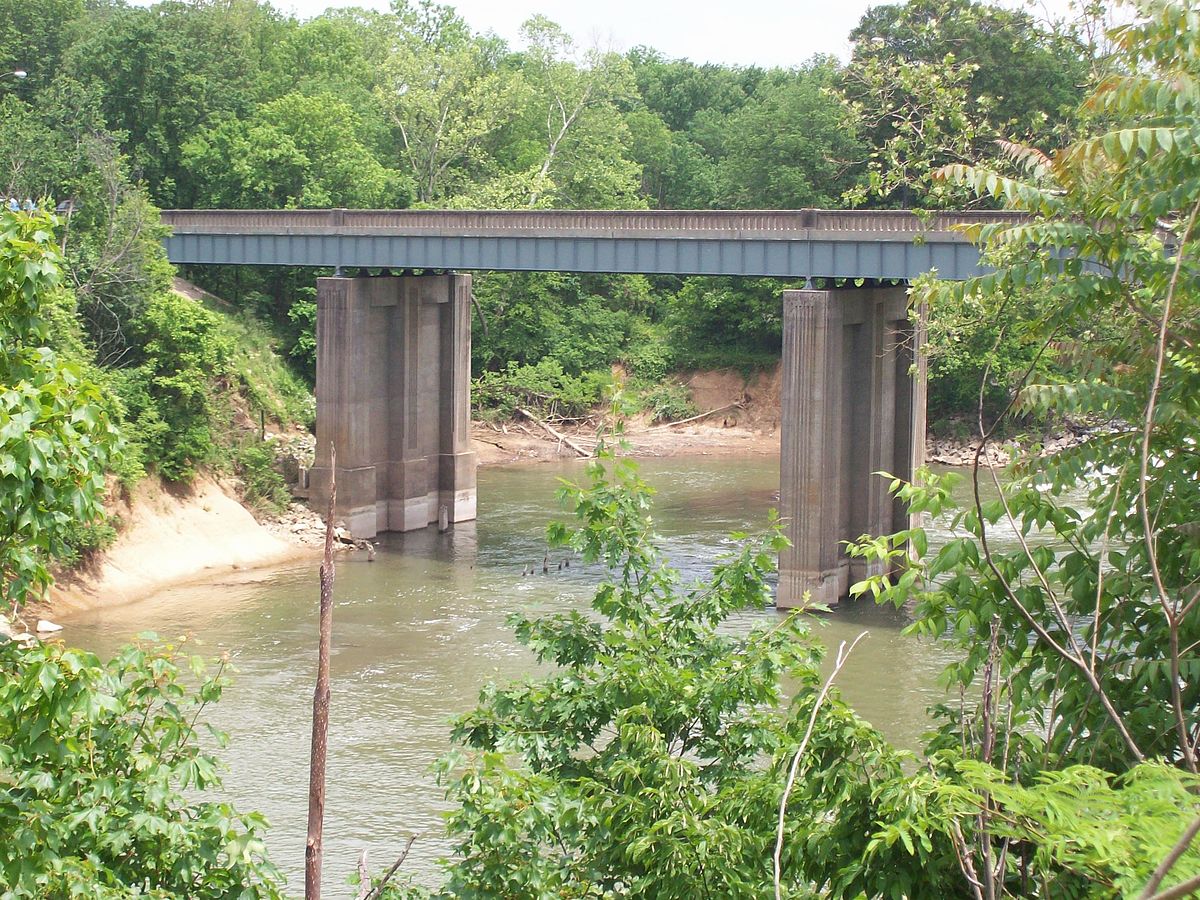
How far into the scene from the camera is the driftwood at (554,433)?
214 feet

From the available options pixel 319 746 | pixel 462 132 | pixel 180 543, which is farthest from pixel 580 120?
pixel 319 746

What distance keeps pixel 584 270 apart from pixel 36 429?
120 feet

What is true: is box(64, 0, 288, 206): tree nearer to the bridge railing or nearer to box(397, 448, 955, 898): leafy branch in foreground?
the bridge railing

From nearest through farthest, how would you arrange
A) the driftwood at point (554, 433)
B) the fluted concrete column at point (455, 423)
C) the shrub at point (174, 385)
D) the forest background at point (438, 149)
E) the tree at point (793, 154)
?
the shrub at point (174, 385) → the fluted concrete column at point (455, 423) → the forest background at point (438, 149) → the driftwood at point (554, 433) → the tree at point (793, 154)

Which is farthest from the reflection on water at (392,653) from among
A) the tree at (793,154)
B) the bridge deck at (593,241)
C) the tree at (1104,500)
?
the tree at (793,154)

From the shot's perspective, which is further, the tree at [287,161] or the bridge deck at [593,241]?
the tree at [287,161]

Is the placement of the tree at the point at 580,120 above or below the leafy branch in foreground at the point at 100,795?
above

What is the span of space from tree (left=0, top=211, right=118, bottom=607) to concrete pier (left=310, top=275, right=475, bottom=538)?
35598mm

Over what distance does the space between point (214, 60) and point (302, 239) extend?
25.4 metres

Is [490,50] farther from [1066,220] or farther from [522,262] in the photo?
[1066,220]

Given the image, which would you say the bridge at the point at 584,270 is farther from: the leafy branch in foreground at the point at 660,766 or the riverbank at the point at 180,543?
the leafy branch in foreground at the point at 660,766

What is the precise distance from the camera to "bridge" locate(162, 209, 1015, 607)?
38.0 meters

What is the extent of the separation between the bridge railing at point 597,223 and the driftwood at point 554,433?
18.5 m

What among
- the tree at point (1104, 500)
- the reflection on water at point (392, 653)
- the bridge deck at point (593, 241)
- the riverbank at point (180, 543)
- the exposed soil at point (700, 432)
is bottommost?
the reflection on water at point (392, 653)
